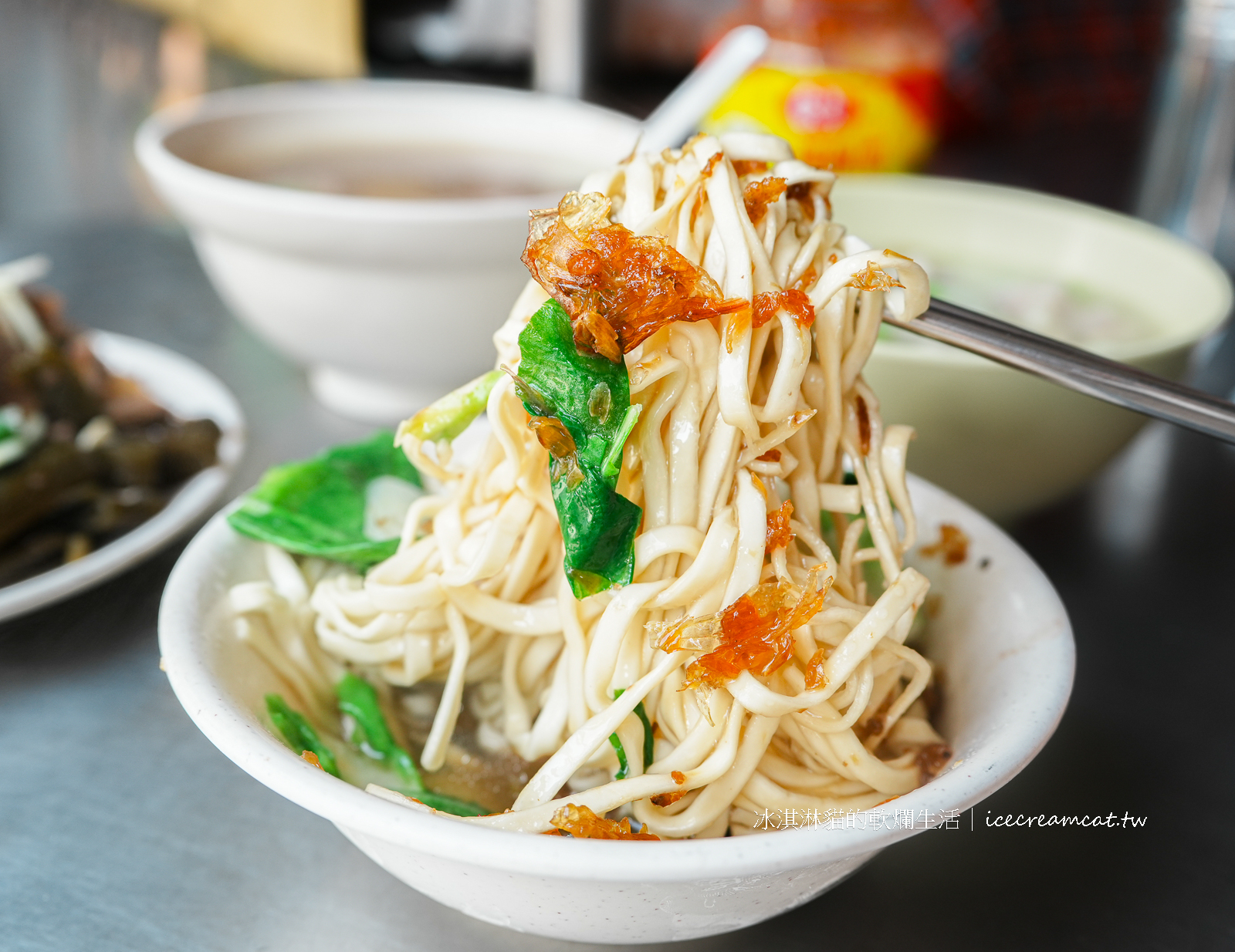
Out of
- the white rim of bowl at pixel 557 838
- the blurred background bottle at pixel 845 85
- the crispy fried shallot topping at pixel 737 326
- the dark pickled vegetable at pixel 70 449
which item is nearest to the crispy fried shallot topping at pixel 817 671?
the white rim of bowl at pixel 557 838

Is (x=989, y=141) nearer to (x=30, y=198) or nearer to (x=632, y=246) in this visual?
(x=30, y=198)

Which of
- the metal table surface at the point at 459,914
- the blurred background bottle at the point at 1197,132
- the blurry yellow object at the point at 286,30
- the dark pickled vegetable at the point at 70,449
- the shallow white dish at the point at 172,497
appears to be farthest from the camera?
the blurry yellow object at the point at 286,30

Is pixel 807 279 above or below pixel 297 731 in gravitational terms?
above

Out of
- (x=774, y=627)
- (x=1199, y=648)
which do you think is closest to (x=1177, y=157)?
(x=1199, y=648)

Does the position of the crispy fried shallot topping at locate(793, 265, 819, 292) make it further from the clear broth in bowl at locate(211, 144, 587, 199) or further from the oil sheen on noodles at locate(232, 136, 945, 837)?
the clear broth in bowl at locate(211, 144, 587, 199)

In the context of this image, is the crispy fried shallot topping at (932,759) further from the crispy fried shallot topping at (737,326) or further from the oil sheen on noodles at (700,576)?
the crispy fried shallot topping at (737,326)

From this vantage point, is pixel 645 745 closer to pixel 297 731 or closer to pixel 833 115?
pixel 297 731

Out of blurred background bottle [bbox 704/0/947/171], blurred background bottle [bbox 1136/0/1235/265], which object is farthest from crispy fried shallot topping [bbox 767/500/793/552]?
blurred background bottle [bbox 1136/0/1235/265]

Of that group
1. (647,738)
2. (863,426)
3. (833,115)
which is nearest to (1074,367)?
(863,426)
